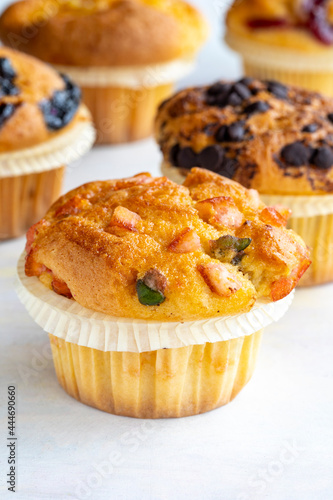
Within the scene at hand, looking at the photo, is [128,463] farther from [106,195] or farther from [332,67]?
[332,67]

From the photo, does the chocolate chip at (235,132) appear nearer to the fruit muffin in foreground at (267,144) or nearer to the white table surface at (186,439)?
the fruit muffin in foreground at (267,144)

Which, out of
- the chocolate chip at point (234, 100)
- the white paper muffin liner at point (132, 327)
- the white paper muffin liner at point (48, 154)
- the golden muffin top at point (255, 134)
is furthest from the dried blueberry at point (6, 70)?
the white paper muffin liner at point (132, 327)

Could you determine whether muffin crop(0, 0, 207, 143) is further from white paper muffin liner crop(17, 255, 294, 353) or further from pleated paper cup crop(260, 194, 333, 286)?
white paper muffin liner crop(17, 255, 294, 353)

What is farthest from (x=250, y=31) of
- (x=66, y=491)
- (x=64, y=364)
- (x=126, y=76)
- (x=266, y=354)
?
(x=66, y=491)

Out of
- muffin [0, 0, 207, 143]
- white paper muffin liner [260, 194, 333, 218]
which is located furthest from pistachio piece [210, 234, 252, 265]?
muffin [0, 0, 207, 143]

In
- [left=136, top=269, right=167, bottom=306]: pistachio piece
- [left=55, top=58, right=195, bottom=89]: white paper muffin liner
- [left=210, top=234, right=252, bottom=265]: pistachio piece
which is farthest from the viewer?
[left=55, top=58, right=195, bottom=89]: white paper muffin liner
